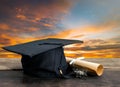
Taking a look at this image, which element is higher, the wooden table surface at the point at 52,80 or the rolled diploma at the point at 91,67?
the rolled diploma at the point at 91,67

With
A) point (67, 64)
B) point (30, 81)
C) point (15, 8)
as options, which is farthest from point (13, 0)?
point (30, 81)

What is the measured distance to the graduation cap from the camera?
1.40m

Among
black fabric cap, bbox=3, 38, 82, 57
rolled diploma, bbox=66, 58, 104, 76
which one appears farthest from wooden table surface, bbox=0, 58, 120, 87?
black fabric cap, bbox=3, 38, 82, 57

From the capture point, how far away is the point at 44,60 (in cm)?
142

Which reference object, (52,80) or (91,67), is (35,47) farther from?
(91,67)

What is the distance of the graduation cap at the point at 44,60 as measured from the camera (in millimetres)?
1404

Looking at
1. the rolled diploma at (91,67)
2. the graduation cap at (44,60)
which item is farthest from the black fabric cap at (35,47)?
the rolled diploma at (91,67)

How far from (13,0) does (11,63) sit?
1.04 meters

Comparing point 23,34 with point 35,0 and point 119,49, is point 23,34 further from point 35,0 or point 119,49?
point 119,49

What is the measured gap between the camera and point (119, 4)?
2.71m

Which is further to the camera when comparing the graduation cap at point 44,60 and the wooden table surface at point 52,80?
the graduation cap at point 44,60

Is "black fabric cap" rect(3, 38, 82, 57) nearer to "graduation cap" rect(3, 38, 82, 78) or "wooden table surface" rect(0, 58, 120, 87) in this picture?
"graduation cap" rect(3, 38, 82, 78)

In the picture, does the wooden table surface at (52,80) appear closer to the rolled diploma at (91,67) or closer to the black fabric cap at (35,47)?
the rolled diploma at (91,67)

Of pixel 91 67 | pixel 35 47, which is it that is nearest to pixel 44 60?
pixel 35 47
